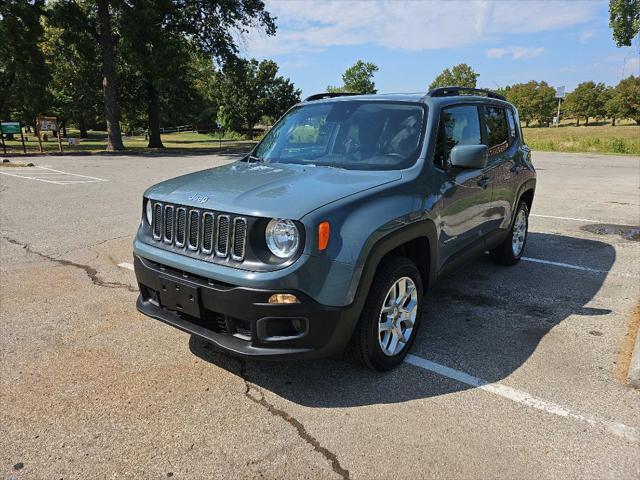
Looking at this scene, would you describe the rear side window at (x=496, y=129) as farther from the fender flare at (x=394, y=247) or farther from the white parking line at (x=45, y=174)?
the white parking line at (x=45, y=174)

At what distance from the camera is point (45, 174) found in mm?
15508

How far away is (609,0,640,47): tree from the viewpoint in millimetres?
34781

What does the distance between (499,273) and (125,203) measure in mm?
7683

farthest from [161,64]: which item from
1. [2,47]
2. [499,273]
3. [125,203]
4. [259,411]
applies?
[259,411]

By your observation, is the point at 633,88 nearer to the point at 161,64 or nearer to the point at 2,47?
the point at 161,64

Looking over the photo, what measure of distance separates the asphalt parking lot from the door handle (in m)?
1.13

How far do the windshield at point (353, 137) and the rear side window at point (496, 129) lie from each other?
4.25 feet

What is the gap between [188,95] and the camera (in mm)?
36750

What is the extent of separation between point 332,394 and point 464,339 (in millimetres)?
1342

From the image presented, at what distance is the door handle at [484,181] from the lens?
439 centimetres

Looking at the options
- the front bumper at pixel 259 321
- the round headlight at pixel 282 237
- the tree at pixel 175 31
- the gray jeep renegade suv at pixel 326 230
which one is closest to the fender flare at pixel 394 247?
the gray jeep renegade suv at pixel 326 230

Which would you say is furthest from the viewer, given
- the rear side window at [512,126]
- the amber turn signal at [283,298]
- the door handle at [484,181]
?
the rear side window at [512,126]

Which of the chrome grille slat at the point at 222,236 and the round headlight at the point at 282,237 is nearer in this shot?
the round headlight at the point at 282,237

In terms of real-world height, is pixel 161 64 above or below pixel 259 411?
above
